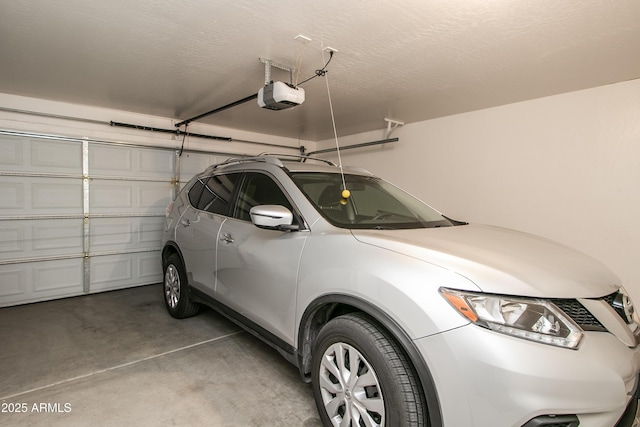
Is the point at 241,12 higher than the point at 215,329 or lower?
higher

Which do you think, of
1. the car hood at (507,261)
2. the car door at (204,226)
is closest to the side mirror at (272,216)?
the car hood at (507,261)

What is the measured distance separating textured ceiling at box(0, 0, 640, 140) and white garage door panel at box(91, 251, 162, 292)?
8.18 ft

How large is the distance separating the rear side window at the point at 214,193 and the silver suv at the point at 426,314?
Answer: 0.52m

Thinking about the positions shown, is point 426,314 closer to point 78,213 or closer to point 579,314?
point 579,314

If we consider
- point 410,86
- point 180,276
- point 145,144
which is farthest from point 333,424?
point 145,144

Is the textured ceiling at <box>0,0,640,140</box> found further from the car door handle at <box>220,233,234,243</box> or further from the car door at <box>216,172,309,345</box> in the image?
the car door handle at <box>220,233,234,243</box>

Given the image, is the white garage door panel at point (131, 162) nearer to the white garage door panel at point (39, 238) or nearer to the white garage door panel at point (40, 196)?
the white garage door panel at point (40, 196)

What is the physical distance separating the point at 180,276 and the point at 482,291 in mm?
3117

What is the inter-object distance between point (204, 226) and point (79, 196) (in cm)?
304

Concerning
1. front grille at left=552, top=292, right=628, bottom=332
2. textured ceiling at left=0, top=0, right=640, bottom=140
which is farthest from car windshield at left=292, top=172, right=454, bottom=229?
textured ceiling at left=0, top=0, right=640, bottom=140

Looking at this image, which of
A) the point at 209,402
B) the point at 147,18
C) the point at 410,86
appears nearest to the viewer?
the point at 209,402

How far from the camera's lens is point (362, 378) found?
1532 millimetres

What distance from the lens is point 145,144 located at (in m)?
5.14

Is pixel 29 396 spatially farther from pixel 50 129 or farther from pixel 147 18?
pixel 50 129
